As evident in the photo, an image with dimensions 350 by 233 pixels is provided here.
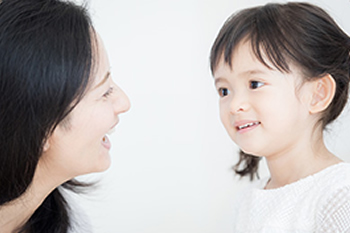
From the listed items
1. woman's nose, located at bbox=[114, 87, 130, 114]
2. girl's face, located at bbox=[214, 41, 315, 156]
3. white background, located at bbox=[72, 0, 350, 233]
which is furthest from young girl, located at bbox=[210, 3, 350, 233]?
white background, located at bbox=[72, 0, 350, 233]

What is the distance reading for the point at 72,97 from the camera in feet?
3.16

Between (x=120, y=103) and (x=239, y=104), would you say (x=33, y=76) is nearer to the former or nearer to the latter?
(x=120, y=103)

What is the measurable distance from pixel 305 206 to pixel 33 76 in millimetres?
664

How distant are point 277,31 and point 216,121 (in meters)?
0.87

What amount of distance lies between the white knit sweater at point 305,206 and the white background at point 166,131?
2.26 feet

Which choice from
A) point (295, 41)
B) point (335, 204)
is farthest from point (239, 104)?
point (335, 204)

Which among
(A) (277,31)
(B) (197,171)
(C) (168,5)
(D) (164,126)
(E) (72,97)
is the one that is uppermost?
(C) (168,5)

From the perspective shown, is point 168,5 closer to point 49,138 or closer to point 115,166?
point 115,166

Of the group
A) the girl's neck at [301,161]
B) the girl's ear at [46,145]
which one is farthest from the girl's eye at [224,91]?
the girl's ear at [46,145]

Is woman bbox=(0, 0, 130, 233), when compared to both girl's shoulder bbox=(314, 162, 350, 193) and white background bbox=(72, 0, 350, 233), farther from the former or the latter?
white background bbox=(72, 0, 350, 233)

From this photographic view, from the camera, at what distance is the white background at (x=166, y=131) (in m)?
1.86

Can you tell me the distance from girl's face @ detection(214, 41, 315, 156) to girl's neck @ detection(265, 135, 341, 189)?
0.09ft

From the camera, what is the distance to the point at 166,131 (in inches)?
74.3

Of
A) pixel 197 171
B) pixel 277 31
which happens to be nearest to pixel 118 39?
pixel 197 171
